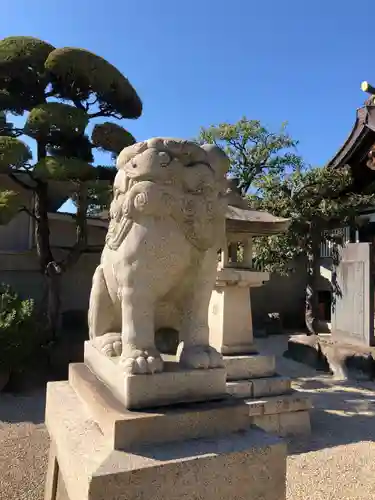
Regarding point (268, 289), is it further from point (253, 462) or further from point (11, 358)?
point (253, 462)

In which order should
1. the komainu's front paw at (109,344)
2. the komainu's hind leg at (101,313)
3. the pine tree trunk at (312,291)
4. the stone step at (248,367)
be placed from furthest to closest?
the pine tree trunk at (312,291) → the stone step at (248,367) → the komainu's hind leg at (101,313) → the komainu's front paw at (109,344)

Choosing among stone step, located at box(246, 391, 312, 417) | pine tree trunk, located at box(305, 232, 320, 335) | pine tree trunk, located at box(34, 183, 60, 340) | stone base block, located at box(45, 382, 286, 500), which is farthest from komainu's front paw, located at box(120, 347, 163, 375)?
Answer: pine tree trunk, located at box(305, 232, 320, 335)

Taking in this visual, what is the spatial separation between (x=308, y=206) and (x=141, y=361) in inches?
275

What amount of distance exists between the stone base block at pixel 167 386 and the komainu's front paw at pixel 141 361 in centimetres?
2

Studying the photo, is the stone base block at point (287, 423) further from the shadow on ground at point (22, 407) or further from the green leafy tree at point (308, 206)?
the green leafy tree at point (308, 206)

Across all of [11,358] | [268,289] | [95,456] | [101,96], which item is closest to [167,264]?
[95,456]

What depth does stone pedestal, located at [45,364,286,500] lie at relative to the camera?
118cm

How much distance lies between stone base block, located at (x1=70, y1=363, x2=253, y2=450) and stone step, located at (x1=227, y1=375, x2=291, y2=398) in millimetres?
2463

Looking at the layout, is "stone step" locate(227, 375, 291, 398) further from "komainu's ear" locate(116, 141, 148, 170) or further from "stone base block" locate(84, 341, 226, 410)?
"komainu's ear" locate(116, 141, 148, 170)

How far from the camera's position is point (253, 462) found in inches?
52.5

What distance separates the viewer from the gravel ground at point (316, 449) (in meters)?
2.90

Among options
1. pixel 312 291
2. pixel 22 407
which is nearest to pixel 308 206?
pixel 312 291

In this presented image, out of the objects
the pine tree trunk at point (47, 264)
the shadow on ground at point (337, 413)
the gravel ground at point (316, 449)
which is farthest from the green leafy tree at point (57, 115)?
the shadow on ground at point (337, 413)

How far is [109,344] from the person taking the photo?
1.76 m
